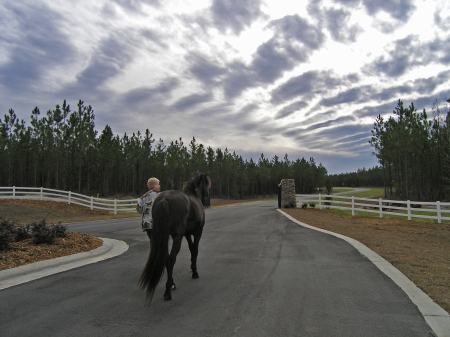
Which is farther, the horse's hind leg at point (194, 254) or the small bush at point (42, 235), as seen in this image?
the small bush at point (42, 235)

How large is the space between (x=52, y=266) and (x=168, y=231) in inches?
129

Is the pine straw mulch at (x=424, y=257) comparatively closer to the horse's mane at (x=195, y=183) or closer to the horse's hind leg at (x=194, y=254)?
the horse's hind leg at (x=194, y=254)

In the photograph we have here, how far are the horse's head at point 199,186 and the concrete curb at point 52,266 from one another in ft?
9.52

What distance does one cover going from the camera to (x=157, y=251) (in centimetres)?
407

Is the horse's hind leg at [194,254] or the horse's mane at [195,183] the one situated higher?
the horse's mane at [195,183]

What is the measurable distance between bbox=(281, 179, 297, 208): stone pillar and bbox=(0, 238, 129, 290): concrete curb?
64.6 feet

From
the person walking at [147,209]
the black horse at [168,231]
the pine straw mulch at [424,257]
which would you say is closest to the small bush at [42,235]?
the person walking at [147,209]

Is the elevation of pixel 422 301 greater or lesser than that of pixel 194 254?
lesser

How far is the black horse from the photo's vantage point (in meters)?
3.96

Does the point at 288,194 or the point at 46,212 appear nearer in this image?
the point at 46,212

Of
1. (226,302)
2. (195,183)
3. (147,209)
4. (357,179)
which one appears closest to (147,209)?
(147,209)

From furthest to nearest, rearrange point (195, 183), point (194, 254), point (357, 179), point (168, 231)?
point (357, 179) < point (195, 183) < point (194, 254) < point (168, 231)

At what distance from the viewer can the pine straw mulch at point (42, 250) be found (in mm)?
5575

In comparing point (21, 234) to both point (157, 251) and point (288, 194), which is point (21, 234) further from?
point (288, 194)
